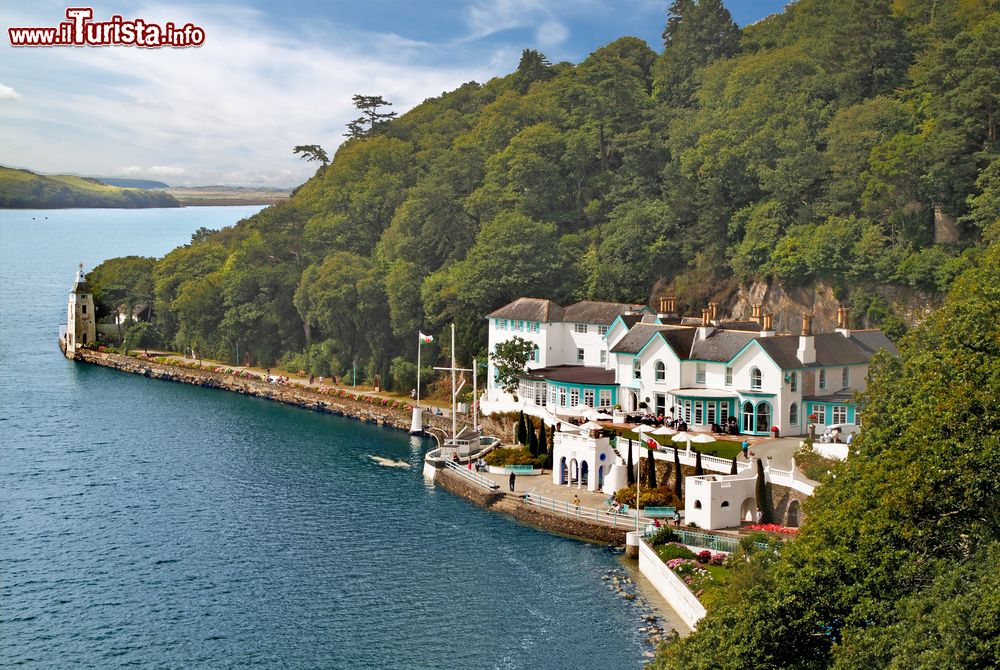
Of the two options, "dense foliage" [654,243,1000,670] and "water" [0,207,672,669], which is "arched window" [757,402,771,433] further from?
"dense foliage" [654,243,1000,670]

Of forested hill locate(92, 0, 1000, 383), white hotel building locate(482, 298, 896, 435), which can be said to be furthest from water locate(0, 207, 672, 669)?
forested hill locate(92, 0, 1000, 383)

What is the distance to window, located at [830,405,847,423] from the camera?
225 ft

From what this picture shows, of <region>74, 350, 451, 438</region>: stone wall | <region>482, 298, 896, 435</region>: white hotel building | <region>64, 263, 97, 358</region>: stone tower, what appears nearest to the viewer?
<region>482, 298, 896, 435</region>: white hotel building

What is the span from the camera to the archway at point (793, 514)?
5694 centimetres

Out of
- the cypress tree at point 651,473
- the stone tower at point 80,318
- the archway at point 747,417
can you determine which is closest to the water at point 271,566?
the cypress tree at point 651,473

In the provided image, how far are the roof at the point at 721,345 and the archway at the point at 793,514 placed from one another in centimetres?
1609

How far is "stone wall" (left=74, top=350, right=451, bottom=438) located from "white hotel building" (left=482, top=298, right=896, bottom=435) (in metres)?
12.5

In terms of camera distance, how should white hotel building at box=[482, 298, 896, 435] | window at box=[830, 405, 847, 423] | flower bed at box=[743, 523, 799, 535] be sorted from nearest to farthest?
flower bed at box=[743, 523, 799, 535]
window at box=[830, 405, 847, 423]
white hotel building at box=[482, 298, 896, 435]

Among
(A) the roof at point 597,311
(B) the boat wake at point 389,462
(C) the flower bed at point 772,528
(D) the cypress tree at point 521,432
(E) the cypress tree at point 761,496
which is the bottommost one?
(C) the flower bed at point 772,528

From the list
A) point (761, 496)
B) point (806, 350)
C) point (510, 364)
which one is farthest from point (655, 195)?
point (761, 496)

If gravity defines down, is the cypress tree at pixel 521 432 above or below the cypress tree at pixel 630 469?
above

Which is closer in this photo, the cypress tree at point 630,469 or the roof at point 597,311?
the cypress tree at point 630,469

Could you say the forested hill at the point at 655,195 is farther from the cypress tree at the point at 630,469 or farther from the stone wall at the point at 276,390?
the cypress tree at the point at 630,469

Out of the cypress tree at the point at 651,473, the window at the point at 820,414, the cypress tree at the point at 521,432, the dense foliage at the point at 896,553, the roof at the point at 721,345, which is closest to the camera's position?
the dense foliage at the point at 896,553
